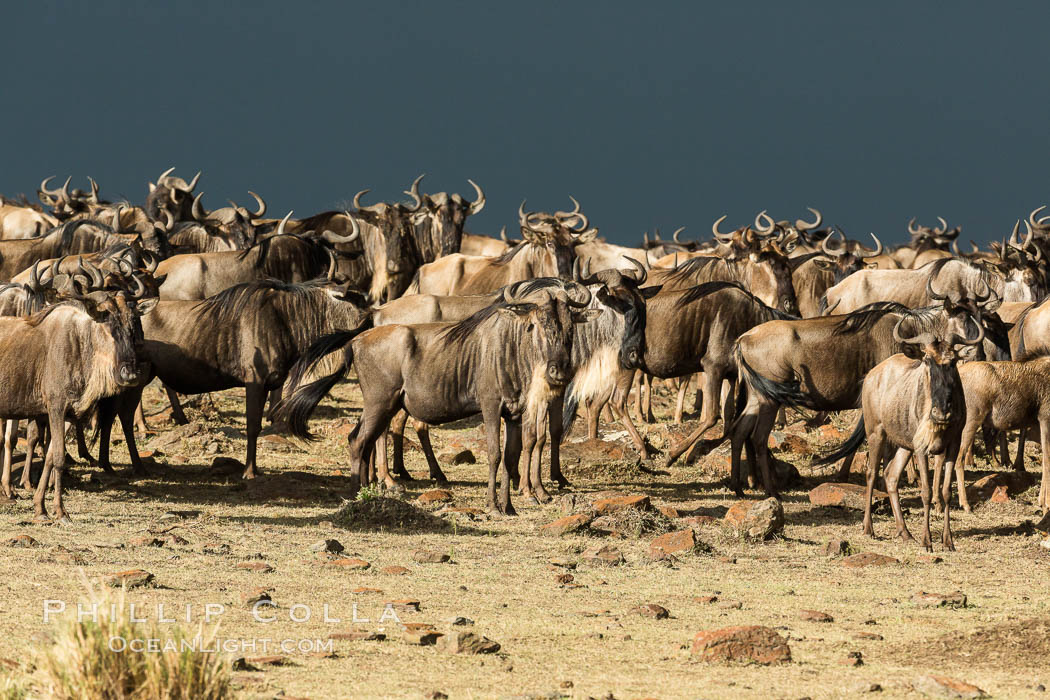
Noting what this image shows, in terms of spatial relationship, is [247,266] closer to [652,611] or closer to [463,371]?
[463,371]

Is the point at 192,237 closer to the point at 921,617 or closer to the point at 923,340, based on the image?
the point at 923,340

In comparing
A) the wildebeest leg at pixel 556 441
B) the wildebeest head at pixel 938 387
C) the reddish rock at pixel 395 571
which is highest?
the wildebeest head at pixel 938 387

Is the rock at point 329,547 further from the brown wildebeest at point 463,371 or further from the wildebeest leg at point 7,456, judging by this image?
the wildebeest leg at point 7,456

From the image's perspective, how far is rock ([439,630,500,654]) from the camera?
7.35 meters

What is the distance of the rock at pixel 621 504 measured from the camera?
11977 mm

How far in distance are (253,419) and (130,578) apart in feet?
19.1

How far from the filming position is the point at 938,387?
431 inches

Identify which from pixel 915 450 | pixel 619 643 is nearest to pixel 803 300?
pixel 915 450

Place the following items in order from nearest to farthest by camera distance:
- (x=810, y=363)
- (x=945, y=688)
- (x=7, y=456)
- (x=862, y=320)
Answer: (x=945, y=688) < (x=7, y=456) < (x=810, y=363) < (x=862, y=320)

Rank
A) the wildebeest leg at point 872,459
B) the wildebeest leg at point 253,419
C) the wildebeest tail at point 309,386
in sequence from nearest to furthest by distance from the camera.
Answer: the wildebeest leg at point 872,459 → the wildebeest tail at point 309,386 → the wildebeest leg at point 253,419

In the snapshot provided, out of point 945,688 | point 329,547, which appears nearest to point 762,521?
point 329,547

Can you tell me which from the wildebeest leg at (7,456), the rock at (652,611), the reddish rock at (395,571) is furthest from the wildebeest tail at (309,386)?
the rock at (652,611)

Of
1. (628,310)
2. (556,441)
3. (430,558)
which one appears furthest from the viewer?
(628,310)

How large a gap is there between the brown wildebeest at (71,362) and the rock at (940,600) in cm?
601
